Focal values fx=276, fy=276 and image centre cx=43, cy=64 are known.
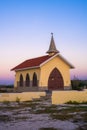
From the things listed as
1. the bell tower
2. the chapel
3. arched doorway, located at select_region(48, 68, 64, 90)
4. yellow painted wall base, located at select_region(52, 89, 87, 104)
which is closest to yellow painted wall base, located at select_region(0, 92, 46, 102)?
yellow painted wall base, located at select_region(52, 89, 87, 104)

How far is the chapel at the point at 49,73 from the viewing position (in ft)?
113

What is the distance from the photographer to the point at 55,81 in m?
36.2

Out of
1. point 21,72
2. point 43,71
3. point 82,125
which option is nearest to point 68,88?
point 43,71

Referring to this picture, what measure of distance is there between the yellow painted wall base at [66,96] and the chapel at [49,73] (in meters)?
10.6

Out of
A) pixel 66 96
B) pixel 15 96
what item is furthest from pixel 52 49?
pixel 66 96

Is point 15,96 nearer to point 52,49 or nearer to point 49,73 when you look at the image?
point 49,73

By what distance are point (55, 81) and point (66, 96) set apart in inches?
514

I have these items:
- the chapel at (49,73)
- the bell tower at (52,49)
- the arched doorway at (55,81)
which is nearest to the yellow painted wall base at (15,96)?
the chapel at (49,73)

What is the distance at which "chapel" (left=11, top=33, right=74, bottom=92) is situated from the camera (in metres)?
34.5

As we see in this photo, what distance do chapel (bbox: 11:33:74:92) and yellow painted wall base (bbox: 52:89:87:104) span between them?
10.6 m

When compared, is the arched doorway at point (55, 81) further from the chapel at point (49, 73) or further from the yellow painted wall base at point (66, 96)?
the yellow painted wall base at point (66, 96)

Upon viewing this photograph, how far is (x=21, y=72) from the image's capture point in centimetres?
3966

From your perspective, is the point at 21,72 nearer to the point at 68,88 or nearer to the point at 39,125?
the point at 68,88

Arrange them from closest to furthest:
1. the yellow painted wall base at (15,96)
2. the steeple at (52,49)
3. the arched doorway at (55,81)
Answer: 1. the yellow painted wall base at (15,96)
2. the arched doorway at (55,81)
3. the steeple at (52,49)
